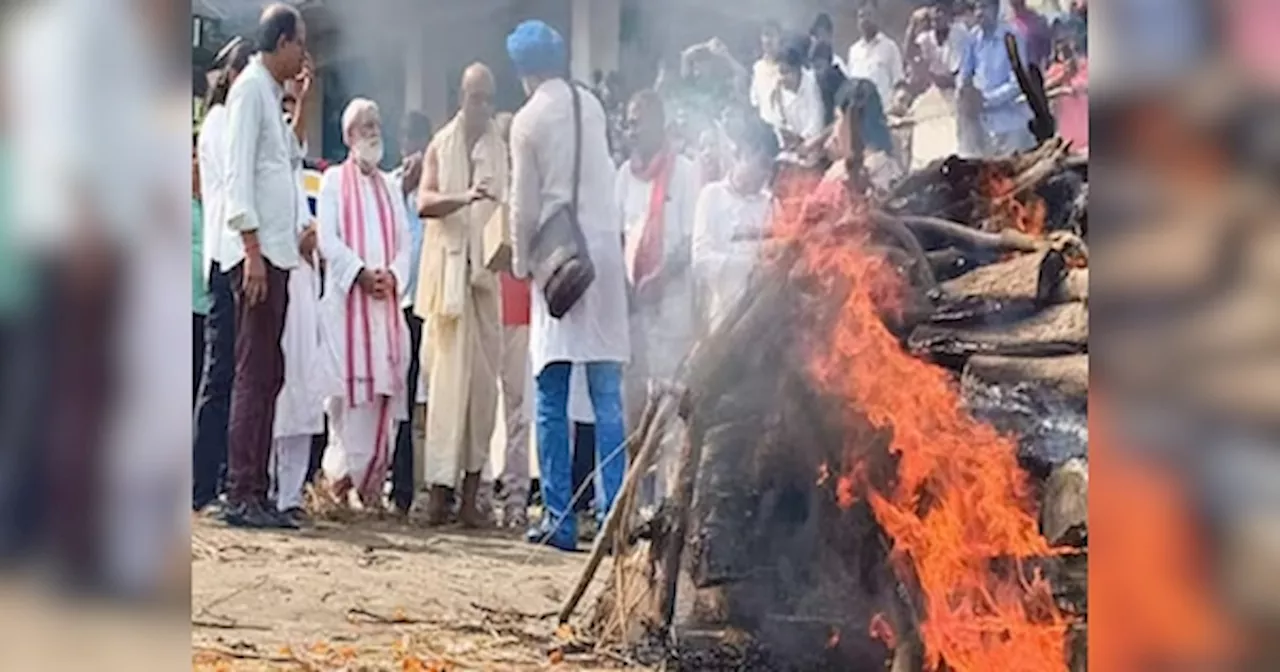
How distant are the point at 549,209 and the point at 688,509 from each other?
0.76 metres

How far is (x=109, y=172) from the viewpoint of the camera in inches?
149

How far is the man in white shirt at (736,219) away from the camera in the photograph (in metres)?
3.39

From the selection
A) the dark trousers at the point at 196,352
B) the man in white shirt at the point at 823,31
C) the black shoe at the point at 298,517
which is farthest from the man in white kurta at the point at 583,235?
the dark trousers at the point at 196,352

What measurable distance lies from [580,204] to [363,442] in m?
0.78

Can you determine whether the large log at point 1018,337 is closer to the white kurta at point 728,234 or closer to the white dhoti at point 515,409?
the white kurta at point 728,234

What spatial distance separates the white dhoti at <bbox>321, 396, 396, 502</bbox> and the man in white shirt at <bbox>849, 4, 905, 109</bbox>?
1349 millimetres

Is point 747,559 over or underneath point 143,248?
underneath

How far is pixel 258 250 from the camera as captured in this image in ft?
11.9

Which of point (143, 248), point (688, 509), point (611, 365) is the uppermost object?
point (143, 248)

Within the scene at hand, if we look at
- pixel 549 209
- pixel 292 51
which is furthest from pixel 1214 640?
pixel 292 51

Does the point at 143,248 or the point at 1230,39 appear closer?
the point at 1230,39

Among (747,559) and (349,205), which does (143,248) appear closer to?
(349,205)

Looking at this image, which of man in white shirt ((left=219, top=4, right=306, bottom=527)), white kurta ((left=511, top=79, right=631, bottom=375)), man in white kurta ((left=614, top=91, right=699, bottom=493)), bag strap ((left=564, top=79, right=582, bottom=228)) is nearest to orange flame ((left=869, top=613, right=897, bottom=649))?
man in white kurta ((left=614, top=91, right=699, bottom=493))

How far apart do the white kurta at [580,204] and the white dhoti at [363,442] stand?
0.42 metres
